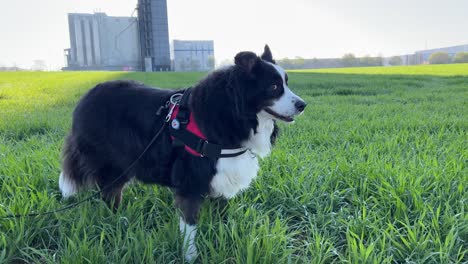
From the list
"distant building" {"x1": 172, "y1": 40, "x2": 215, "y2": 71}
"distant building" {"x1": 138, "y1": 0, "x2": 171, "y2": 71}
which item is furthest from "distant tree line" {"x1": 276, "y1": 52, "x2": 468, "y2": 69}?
"distant building" {"x1": 138, "y1": 0, "x2": 171, "y2": 71}

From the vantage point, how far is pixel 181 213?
2.13 m

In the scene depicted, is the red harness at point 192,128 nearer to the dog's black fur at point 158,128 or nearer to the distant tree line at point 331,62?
the dog's black fur at point 158,128

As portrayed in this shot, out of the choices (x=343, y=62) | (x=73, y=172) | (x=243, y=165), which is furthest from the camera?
(x=343, y=62)

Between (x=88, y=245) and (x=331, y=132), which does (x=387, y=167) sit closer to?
(x=331, y=132)

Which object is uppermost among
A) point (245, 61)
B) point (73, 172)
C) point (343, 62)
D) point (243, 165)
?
point (343, 62)

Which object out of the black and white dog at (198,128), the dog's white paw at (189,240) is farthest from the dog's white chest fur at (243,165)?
the dog's white paw at (189,240)

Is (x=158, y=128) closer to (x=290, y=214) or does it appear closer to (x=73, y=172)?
(x=73, y=172)

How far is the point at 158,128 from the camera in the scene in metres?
2.28

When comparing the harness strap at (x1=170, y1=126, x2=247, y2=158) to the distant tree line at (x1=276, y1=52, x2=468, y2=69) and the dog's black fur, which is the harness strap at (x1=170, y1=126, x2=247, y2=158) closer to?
the dog's black fur

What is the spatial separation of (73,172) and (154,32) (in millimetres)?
54403

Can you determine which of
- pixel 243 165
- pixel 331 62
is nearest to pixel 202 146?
pixel 243 165

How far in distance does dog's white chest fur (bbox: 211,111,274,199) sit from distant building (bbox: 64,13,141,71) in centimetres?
6575

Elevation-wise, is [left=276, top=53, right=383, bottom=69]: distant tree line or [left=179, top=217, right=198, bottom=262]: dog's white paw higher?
[left=276, top=53, right=383, bottom=69]: distant tree line

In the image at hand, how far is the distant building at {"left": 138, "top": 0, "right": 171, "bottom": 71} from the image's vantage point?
5319 cm
